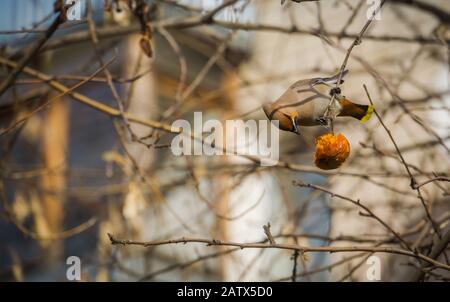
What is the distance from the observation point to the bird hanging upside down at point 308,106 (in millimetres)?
1707

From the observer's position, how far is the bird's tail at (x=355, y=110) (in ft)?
5.66

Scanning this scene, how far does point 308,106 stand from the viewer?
1.71 metres

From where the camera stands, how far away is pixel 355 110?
5.75ft

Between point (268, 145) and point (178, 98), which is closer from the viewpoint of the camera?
point (178, 98)

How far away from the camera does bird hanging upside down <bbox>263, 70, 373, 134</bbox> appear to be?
171cm

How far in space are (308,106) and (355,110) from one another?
5.6 inches

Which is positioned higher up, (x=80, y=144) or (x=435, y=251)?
(x=80, y=144)

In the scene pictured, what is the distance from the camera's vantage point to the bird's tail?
1.73 meters
